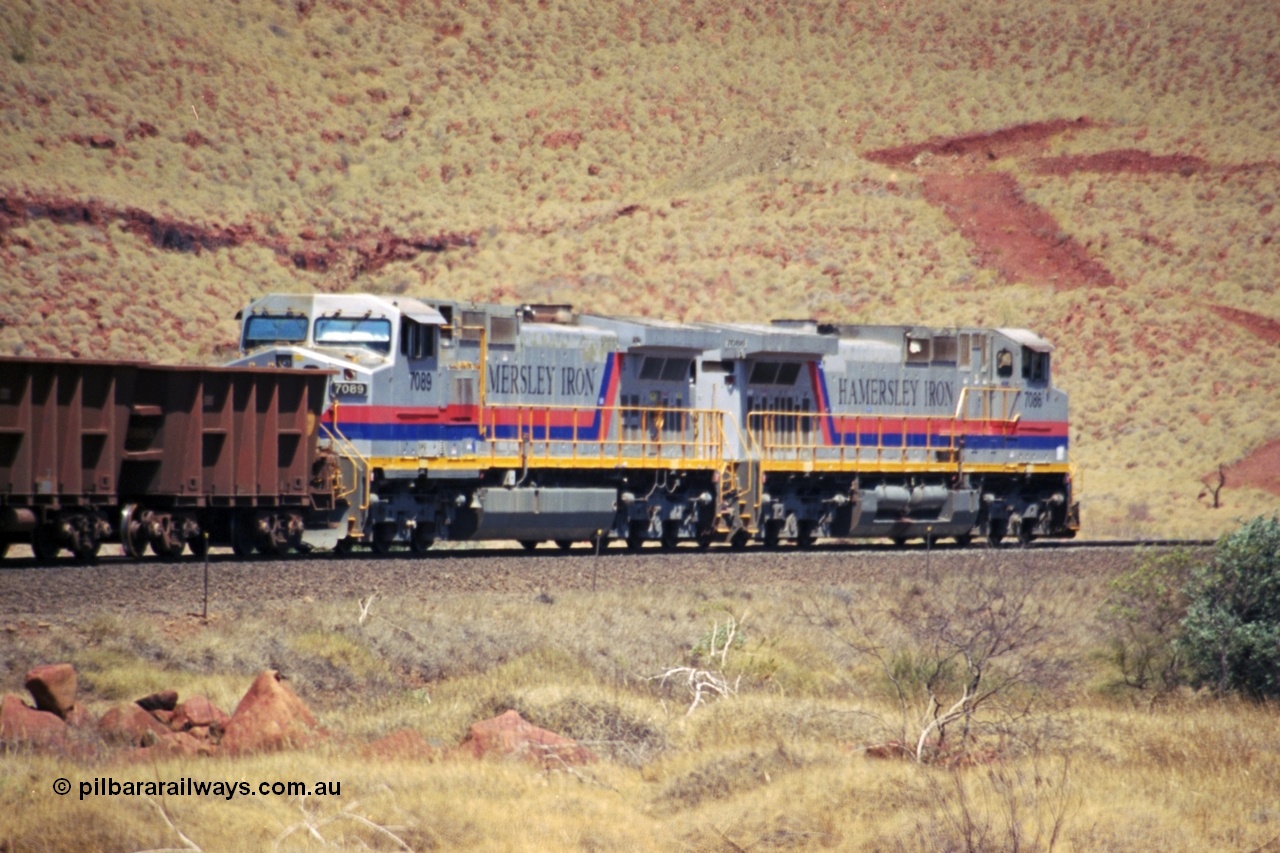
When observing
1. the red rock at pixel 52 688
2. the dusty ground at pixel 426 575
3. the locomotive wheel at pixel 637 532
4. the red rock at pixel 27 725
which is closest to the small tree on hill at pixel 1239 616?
the dusty ground at pixel 426 575

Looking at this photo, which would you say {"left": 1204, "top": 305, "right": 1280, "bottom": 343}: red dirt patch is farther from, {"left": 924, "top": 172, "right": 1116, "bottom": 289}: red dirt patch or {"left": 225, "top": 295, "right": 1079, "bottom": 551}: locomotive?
{"left": 225, "top": 295, "right": 1079, "bottom": 551}: locomotive

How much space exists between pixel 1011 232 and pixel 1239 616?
150ft

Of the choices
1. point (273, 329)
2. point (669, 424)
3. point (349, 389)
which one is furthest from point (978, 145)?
point (349, 389)

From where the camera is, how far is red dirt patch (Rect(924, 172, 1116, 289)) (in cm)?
6084

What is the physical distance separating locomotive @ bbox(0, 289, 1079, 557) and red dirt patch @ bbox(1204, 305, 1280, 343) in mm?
26824

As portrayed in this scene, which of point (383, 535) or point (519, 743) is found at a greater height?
point (383, 535)

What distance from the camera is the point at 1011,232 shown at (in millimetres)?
63688

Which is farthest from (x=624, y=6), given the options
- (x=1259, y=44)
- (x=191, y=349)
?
(x=191, y=349)

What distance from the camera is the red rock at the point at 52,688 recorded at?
13.0 m

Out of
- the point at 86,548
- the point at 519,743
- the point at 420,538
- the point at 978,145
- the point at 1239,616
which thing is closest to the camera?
the point at 519,743

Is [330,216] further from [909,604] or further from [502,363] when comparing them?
[909,604]

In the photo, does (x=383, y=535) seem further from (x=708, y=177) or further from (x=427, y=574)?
(x=708, y=177)

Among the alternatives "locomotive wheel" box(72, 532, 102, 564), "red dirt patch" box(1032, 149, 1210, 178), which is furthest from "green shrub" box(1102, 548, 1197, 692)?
"red dirt patch" box(1032, 149, 1210, 178)

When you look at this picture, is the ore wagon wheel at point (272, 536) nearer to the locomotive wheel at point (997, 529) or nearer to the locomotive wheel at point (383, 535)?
the locomotive wheel at point (383, 535)
